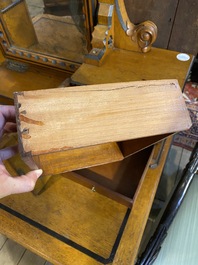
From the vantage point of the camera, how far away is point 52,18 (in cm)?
81

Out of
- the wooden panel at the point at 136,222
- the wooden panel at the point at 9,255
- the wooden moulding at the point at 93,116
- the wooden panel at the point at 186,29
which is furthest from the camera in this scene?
the wooden panel at the point at 9,255

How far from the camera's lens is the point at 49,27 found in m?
0.86

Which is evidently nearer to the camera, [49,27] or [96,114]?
[96,114]

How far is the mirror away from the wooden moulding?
0.38 metres

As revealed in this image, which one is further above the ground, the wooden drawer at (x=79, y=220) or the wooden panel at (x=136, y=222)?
the wooden panel at (x=136, y=222)

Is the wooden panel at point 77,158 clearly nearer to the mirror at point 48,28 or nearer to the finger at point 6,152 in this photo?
the finger at point 6,152

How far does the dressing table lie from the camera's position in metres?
0.57

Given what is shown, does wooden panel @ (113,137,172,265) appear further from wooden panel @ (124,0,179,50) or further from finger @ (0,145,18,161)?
wooden panel @ (124,0,179,50)

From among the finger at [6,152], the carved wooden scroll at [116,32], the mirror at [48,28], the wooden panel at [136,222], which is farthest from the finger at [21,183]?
the mirror at [48,28]

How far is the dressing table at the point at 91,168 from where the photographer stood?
57 cm

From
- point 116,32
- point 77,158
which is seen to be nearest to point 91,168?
point 77,158

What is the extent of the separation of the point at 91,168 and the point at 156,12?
533 millimetres

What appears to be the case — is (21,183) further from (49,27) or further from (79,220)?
(49,27)

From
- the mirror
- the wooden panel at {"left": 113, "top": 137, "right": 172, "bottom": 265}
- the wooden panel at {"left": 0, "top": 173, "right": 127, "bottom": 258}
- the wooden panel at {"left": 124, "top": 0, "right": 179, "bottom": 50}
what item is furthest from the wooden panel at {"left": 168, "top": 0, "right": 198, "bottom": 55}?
the wooden panel at {"left": 0, "top": 173, "right": 127, "bottom": 258}
